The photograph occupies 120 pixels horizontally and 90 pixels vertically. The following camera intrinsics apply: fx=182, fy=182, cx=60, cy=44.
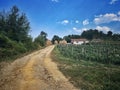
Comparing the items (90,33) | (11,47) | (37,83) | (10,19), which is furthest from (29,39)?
(90,33)

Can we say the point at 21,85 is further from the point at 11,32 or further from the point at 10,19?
the point at 10,19

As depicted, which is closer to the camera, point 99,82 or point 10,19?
point 99,82

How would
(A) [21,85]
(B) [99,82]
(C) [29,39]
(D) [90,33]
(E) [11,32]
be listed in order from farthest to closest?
(D) [90,33]
(C) [29,39]
(E) [11,32]
(B) [99,82]
(A) [21,85]

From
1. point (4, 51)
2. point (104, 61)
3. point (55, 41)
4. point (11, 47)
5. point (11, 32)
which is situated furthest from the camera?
point (55, 41)

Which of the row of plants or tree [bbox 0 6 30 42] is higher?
tree [bbox 0 6 30 42]

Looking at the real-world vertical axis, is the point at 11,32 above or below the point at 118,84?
above

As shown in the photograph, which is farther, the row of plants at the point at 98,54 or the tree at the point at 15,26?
the tree at the point at 15,26

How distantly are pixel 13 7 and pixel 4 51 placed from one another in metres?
21.7

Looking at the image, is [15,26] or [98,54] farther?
[15,26]

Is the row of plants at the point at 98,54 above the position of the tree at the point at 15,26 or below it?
below

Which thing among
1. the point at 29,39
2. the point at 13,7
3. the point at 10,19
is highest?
the point at 13,7

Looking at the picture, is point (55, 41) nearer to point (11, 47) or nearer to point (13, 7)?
point (13, 7)

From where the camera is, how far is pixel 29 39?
49750 millimetres

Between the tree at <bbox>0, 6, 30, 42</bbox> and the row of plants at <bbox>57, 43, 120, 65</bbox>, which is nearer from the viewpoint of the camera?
the row of plants at <bbox>57, 43, 120, 65</bbox>
